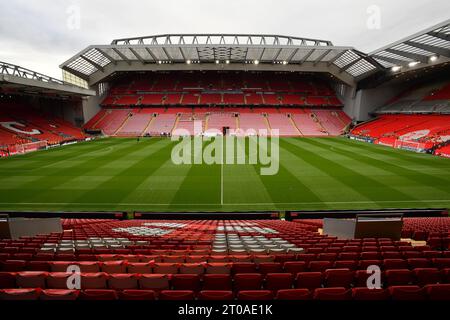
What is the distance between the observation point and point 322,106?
6244 centimetres

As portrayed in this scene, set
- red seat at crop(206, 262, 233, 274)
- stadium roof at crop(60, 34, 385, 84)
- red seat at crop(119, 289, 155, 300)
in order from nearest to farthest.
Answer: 1. red seat at crop(119, 289, 155, 300)
2. red seat at crop(206, 262, 233, 274)
3. stadium roof at crop(60, 34, 385, 84)

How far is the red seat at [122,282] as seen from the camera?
12.7ft

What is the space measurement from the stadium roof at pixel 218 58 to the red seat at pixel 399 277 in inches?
1733

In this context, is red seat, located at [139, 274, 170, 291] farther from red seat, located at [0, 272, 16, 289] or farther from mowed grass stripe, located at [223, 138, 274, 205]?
mowed grass stripe, located at [223, 138, 274, 205]

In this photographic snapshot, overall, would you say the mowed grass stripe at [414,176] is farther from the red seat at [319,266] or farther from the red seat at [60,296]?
the red seat at [60,296]

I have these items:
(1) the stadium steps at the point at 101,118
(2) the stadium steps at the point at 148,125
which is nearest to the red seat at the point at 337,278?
(2) the stadium steps at the point at 148,125

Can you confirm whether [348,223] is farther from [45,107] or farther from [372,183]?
[45,107]

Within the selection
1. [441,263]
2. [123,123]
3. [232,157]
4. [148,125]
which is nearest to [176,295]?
[441,263]

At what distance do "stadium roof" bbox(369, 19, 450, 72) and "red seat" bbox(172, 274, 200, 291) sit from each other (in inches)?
1420

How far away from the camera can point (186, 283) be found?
394 cm

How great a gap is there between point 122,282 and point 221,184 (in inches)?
594

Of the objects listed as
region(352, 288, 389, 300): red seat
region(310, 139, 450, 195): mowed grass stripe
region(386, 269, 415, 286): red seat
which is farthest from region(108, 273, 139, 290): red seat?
region(310, 139, 450, 195): mowed grass stripe

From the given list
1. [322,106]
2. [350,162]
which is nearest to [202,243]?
[350,162]

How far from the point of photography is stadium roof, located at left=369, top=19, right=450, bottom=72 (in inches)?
1158
